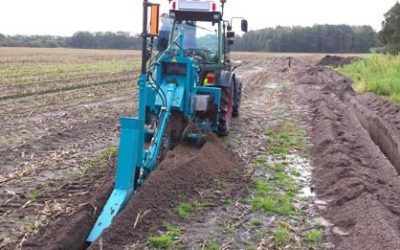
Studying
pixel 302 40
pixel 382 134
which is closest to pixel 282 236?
pixel 382 134

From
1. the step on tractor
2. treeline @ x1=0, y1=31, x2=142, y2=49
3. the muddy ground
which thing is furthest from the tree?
treeline @ x1=0, y1=31, x2=142, y2=49

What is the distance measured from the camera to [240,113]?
13.9 meters

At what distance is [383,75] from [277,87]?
13.2ft

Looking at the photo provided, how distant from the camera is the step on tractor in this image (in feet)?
18.4

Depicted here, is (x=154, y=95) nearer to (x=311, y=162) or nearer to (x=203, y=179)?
(x=203, y=179)

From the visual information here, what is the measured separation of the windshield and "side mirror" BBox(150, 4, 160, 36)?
5116mm

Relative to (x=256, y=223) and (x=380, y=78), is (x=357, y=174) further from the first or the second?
(x=380, y=78)

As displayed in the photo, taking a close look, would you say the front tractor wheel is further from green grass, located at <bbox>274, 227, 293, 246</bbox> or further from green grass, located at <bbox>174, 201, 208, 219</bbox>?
green grass, located at <bbox>274, 227, 293, 246</bbox>

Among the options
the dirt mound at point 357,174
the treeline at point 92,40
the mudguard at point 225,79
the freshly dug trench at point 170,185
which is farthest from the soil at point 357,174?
the treeline at point 92,40

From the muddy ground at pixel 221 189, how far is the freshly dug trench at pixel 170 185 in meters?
0.02

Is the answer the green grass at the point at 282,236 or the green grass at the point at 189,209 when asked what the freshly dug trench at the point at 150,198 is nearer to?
the green grass at the point at 189,209

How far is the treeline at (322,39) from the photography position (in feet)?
229

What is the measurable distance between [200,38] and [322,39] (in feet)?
208

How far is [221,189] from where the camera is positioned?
23.1 feet
